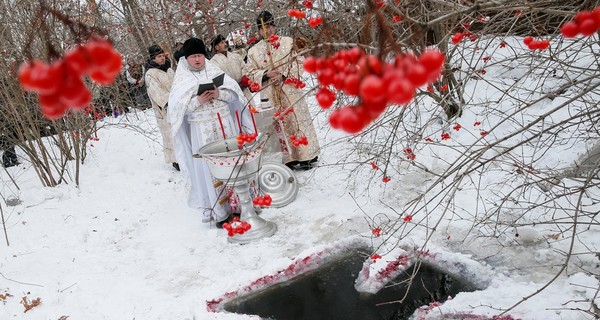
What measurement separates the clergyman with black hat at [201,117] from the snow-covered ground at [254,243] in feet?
1.19

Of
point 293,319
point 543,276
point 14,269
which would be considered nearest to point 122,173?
point 14,269

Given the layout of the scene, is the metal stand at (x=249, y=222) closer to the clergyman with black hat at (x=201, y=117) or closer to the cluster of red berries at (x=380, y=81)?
the clergyman with black hat at (x=201, y=117)

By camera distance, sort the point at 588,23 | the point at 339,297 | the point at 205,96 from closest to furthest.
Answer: the point at 588,23 < the point at 339,297 < the point at 205,96

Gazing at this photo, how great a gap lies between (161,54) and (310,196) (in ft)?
9.01

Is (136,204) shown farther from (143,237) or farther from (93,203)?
(143,237)

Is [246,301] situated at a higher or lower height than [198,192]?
lower

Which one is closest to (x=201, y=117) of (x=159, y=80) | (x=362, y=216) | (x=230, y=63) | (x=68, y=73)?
(x=230, y=63)

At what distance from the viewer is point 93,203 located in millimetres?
6082

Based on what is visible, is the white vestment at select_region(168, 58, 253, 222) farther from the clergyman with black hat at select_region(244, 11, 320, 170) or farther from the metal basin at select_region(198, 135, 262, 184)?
the clergyman with black hat at select_region(244, 11, 320, 170)

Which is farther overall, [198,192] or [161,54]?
[161,54]

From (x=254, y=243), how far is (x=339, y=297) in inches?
46.1

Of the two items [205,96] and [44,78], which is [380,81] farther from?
[205,96]

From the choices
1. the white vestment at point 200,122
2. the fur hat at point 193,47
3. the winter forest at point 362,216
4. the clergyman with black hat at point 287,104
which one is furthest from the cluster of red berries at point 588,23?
the clergyman with black hat at point 287,104

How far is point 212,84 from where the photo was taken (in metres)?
4.46
